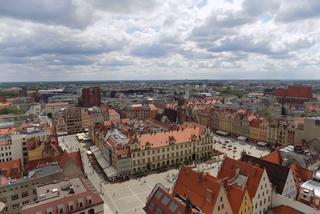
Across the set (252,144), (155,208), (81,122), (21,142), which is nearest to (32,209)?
(155,208)

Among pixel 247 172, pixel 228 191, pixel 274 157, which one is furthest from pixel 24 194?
pixel 274 157

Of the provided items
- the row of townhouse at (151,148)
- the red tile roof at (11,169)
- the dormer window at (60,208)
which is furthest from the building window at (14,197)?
Result: the row of townhouse at (151,148)

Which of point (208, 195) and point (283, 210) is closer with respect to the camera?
point (208, 195)

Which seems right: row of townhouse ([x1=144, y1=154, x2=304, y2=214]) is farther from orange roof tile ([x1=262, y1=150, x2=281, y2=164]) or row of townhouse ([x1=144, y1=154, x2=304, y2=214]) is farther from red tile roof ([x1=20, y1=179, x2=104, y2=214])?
red tile roof ([x1=20, y1=179, x2=104, y2=214])

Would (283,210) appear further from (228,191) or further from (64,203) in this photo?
(64,203)

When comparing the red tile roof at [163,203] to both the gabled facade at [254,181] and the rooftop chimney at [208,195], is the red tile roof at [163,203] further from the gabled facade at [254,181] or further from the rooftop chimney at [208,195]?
the gabled facade at [254,181]
